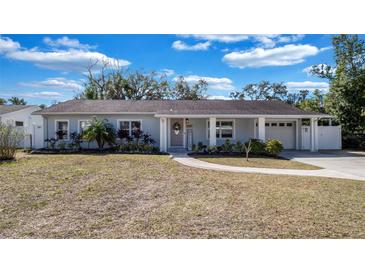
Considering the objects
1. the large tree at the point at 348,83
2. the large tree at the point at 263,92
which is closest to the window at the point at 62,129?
the large tree at the point at 348,83

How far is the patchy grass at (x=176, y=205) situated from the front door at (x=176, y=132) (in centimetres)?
874

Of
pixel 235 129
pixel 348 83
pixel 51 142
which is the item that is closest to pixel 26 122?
pixel 51 142

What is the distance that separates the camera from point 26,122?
2497 centimetres

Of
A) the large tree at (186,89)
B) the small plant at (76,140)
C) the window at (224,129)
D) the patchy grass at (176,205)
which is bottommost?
the patchy grass at (176,205)

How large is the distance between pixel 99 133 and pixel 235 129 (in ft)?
29.3

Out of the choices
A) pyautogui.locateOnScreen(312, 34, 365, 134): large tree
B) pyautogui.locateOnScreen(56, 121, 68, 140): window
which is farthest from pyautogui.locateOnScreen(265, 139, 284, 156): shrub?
pyautogui.locateOnScreen(56, 121, 68, 140): window

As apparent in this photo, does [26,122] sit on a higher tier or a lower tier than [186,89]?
lower

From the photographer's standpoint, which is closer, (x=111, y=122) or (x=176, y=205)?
(x=176, y=205)

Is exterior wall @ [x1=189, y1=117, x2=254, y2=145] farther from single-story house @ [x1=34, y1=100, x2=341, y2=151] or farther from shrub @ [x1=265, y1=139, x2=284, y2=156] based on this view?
shrub @ [x1=265, y1=139, x2=284, y2=156]

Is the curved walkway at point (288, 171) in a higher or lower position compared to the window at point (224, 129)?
lower

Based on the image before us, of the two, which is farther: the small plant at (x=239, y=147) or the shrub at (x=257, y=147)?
the small plant at (x=239, y=147)

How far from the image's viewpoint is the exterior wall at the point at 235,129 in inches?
706

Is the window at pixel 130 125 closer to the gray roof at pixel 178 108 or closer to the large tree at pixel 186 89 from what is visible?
the gray roof at pixel 178 108

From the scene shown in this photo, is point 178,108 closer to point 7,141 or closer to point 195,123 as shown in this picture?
point 195,123
